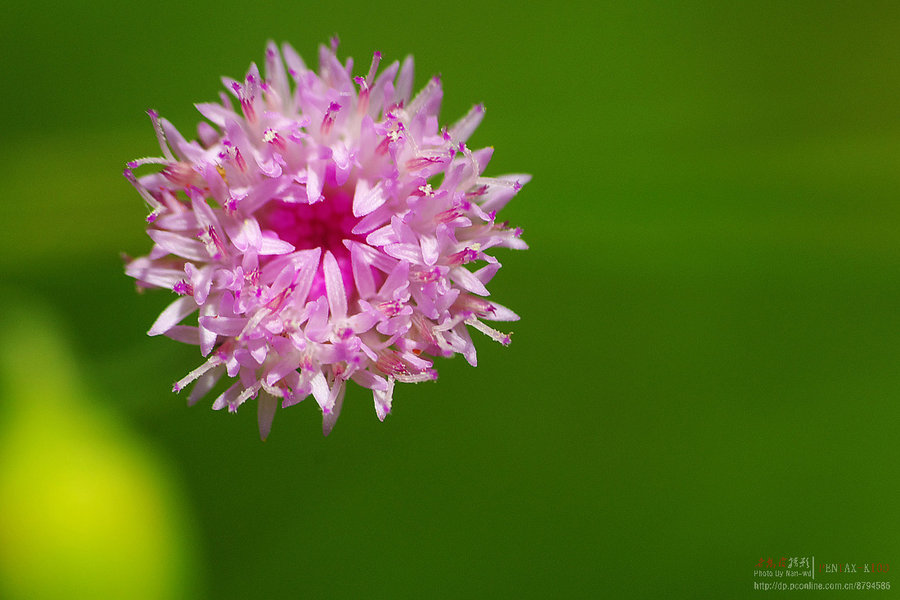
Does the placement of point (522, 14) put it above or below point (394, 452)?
above

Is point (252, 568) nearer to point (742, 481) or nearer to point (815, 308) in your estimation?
point (742, 481)

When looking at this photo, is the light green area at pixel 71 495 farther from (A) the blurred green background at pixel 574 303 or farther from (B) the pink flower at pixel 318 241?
(B) the pink flower at pixel 318 241

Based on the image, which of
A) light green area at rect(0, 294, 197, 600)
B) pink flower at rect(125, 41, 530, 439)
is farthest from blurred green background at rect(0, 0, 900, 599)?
pink flower at rect(125, 41, 530, 439)

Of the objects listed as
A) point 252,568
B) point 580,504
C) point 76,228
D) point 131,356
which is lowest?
point 252,568

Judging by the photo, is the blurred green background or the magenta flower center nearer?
the magenta flower center

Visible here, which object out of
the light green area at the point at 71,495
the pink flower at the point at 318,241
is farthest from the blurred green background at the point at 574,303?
the pink flower at the point at 318,241

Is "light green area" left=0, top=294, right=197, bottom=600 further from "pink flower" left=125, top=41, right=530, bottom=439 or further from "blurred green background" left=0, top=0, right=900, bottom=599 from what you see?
"pink flower" left=125, top=41, right=530, bottom=439

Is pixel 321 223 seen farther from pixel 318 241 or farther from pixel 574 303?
pixel 574 303

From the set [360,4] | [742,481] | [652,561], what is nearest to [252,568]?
[652,561]
